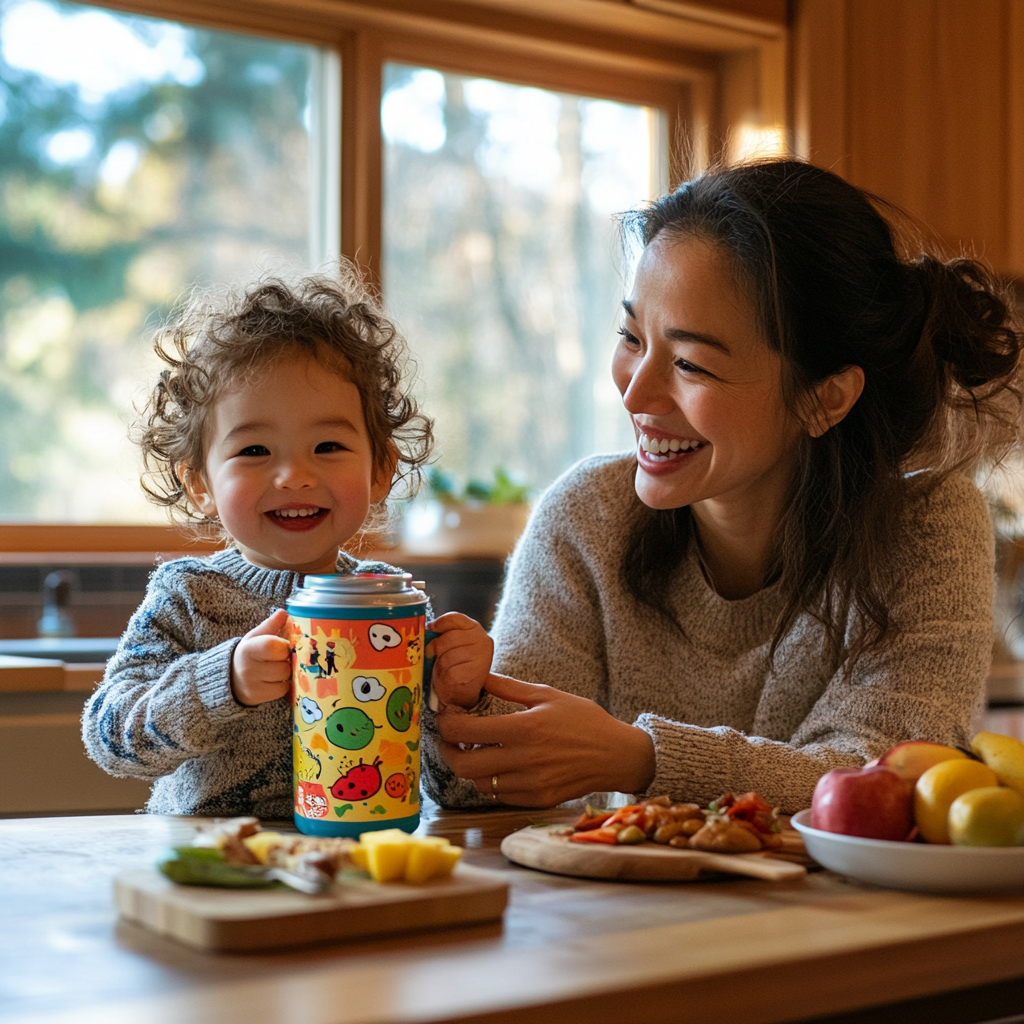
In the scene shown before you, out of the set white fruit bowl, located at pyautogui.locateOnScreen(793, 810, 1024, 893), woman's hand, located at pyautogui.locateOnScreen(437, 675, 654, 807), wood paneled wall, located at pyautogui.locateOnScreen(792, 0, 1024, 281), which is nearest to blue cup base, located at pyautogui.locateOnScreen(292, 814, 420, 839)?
woman's hand, located at pyautogui.locateOnScreen(437, 675, 654, 807)

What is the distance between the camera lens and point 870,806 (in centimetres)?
95

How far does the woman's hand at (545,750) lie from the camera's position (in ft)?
3.95

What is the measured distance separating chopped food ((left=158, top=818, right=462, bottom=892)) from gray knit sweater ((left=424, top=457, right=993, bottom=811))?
0.39 meters

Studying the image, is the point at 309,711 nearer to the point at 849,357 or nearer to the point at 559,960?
the point at 559,960

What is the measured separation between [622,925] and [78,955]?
12.7 inches

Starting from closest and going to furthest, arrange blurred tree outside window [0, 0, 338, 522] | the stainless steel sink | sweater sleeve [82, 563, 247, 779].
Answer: sweater sleeve [82, 563, 247, 779] → the stainless steel sink → blurred tree outside window [0, 0, 338, 522]

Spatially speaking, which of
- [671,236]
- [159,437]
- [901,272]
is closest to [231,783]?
[159,437]

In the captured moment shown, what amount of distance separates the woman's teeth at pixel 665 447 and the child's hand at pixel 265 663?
578 mm

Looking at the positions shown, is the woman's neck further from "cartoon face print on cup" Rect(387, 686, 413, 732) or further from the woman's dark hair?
"cartoon face print on cup" Rect(387, 686, 413, 732)

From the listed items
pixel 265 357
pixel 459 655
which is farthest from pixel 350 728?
pixel 265 357

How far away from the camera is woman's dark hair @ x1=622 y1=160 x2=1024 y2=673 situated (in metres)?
1.47

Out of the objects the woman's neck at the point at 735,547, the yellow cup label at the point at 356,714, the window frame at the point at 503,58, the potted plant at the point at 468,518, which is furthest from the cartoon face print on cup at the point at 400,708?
the potted plant at the point at 468,518

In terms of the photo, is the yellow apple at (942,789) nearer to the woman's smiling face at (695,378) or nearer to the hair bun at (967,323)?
the woman's smiling face at (695,378)

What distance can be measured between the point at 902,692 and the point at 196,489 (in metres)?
0.75
